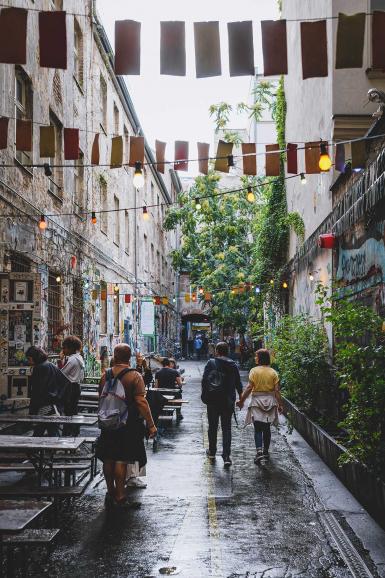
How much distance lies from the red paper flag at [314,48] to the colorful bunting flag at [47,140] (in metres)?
4.49

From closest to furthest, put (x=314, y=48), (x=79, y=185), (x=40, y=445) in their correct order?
(x=40, y=445) → (x=314, y=48) → (x=79, y=185)

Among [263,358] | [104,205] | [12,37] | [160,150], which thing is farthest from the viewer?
[104,205]

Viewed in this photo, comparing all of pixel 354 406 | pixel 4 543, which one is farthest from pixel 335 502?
pixel 4 543

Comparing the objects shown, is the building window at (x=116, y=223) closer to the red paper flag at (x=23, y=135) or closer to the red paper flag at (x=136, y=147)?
the red paper flag at (x=136, y=147)

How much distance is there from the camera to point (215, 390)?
970 cm

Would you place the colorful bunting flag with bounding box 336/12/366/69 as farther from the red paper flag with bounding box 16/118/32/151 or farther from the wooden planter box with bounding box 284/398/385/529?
the red paper flag with bounding box 16/118/32/151

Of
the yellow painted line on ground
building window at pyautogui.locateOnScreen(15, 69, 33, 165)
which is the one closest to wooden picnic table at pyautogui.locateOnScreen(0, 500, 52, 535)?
the yellow painted line on ground

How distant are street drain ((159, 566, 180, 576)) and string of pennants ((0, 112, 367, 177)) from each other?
21.4ft

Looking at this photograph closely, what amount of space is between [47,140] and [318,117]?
25.0ft

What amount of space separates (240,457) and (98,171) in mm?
12806

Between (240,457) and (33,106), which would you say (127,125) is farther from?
(240,457)

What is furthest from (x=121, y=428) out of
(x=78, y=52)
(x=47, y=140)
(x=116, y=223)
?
(x=116, y=223)

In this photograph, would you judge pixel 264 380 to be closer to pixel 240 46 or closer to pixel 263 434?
pixel 263 434

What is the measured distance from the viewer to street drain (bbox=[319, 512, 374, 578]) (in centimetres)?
517
